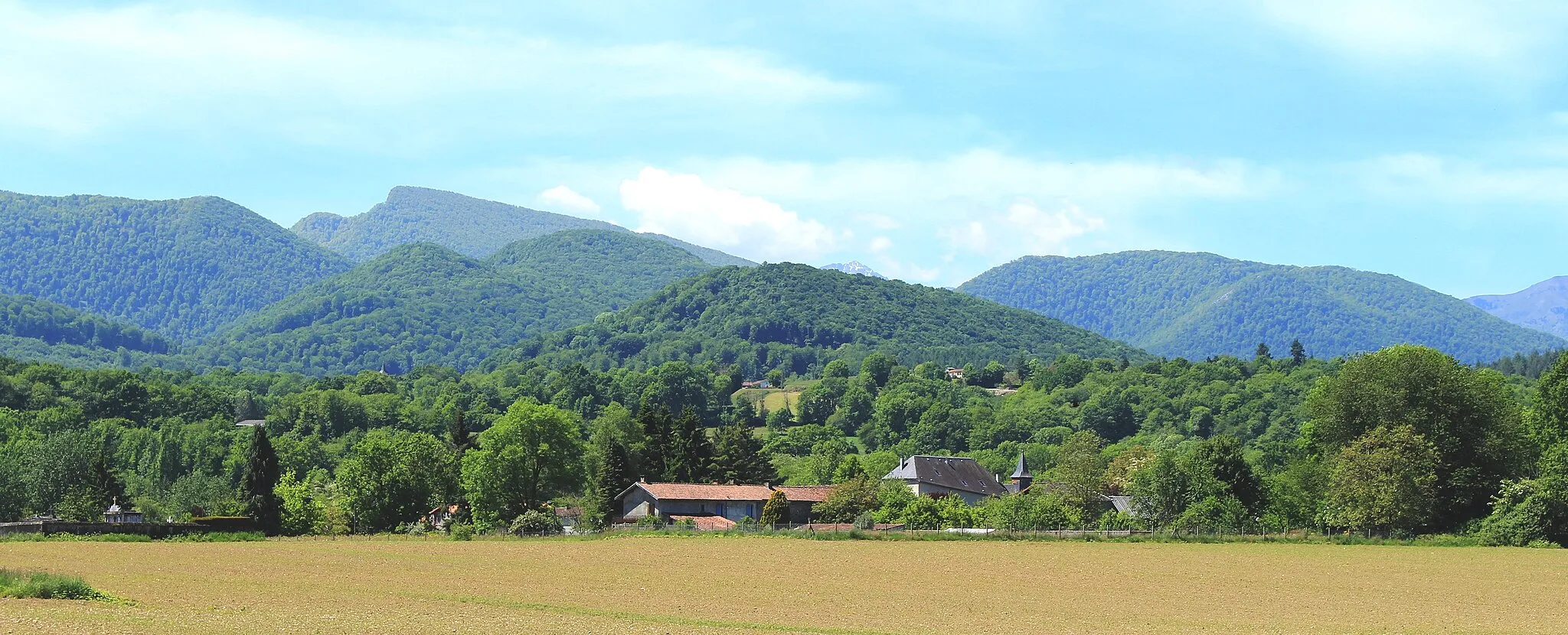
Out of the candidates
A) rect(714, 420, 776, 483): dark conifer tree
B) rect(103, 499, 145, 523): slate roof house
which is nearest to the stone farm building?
rect(714, 420, 776, 483): dark conifer tree

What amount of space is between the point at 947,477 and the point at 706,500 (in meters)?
25.7

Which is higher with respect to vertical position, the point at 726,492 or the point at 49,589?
the point at 726,492

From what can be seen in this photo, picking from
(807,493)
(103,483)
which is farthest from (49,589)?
(807,493)

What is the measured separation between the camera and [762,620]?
3641 cm

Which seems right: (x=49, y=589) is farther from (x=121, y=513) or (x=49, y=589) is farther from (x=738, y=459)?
(x=738, y=459)

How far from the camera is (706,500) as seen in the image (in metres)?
96.8

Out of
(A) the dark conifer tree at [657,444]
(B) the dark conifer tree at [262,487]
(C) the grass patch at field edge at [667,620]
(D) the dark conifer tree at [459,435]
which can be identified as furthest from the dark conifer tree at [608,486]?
(C) the grass patch at field edge at [667,620]

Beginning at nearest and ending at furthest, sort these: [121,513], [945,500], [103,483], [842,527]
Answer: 1. [842,527]
2. [945,500]
3. [103,483]
4. [121,513]

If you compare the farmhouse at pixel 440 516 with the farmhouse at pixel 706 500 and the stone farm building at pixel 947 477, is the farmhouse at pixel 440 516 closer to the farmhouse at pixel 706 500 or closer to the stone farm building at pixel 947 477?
the farmhouse at pixel 706 500

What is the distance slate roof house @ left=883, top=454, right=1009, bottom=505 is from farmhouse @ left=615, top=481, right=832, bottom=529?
11068mm

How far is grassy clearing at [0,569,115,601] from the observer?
35.2 m

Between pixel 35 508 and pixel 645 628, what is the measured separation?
80.1 metres

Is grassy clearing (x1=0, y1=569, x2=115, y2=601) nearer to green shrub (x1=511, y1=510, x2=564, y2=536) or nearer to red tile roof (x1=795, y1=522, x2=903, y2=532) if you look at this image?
green shrub (x1=511, y1=510, x2=564, y2=536)

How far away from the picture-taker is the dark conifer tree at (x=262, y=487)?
88.6 metres
